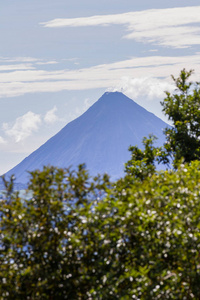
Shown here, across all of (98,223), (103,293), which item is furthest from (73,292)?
(98,223)

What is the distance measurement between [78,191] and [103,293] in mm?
1877

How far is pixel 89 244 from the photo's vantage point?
8.91 metres

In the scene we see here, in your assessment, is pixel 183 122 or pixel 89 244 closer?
pixel 89 244

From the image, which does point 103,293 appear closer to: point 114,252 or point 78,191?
point 114,252

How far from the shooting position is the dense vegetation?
878 centimetres

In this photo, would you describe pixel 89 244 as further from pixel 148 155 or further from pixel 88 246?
pixel 148 155

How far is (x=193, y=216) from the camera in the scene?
895cm

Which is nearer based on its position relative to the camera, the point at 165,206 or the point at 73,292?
the point at 73,292

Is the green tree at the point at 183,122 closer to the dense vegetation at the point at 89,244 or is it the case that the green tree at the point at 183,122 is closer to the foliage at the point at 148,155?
the foliage at the point at 148,155

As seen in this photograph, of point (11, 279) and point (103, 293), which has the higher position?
point (11, 279)

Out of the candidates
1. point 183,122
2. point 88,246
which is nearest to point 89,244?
point 88,246

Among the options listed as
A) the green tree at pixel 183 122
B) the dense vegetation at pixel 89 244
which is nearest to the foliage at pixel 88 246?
the dense vegetation at pixel 89 244

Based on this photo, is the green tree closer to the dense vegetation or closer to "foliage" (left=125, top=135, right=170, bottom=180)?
"foliage" (left=125, top=135, right=170, bottom=180)

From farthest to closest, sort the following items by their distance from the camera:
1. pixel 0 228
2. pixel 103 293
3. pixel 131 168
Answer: pixel 131 168, pixel 0 228, pixel 103 293
